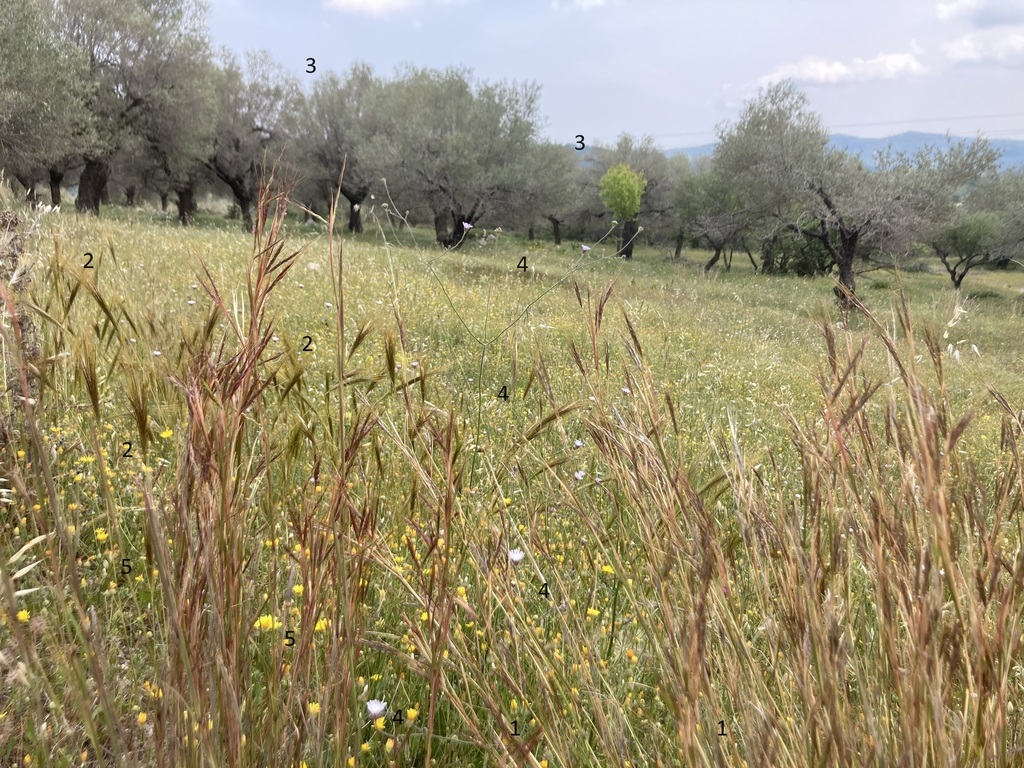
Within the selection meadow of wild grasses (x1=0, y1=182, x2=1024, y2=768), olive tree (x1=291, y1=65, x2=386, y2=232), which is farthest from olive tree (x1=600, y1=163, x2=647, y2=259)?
meadow of wild grasses (x1=0, y1=182, x2=1024, y2=768)

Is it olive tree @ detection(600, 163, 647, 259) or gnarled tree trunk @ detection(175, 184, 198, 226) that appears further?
olive tree @ detection(600, 163, 647, 259)

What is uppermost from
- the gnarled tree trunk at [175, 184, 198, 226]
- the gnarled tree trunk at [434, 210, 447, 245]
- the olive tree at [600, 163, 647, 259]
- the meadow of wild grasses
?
the olive tree at [600, 163, 647, 259]

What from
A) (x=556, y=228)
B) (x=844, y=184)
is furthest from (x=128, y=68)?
(x=556, y=228)

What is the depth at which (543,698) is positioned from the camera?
1203mm

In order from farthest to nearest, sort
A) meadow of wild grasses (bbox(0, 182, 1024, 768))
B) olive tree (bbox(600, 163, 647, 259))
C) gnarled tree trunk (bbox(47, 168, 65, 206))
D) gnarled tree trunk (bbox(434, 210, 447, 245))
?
olive tree (bbox(600, 163, 647, 259)) → gnarled tree trunk (bbox(434, 210, 447, 245)) → gnarled tree trunk (bbox(47, 168, 65, 206)) → meadow of wild grasses (bbox(0, 182, 1024, 768))

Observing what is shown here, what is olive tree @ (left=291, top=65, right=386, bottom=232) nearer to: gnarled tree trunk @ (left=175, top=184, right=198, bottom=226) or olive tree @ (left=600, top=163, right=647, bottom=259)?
gnarled tree trunk @ (left=175, top=184, right=198, bottom=226)

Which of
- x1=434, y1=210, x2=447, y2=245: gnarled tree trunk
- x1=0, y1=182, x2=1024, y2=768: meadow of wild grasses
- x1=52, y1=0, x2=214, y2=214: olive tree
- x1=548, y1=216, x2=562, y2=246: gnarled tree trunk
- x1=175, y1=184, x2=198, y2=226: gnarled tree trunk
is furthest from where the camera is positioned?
x1=548, y1=216, x2=562, y2=246: gnarled tree trunk

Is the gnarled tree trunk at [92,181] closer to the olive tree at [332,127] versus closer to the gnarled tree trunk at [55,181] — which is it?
the gnarled tree trunk at [55,181]

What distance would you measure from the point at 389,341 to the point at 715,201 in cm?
3883

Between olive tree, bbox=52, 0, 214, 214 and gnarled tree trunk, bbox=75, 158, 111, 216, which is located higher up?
olive tree, bbox=52, 0, 214, 214

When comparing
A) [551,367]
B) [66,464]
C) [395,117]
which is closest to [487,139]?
[395,117]

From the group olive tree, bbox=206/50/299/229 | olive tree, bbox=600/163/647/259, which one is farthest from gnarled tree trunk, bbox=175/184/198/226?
olive tree, bbox=600/163/647/259

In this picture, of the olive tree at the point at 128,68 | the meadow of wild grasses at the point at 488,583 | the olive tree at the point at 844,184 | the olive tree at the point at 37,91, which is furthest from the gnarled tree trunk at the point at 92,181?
the meadow of wild grasses at the point at 488,583

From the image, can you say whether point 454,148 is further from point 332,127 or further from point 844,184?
point 844,184
